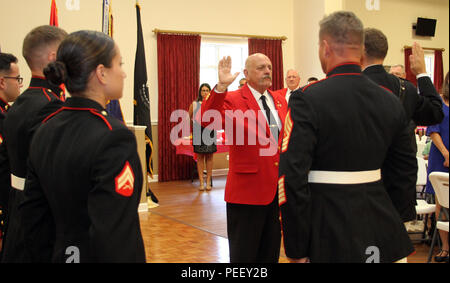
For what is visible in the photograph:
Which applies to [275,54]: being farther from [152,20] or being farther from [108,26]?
[108,26]

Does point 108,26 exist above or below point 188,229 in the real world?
above

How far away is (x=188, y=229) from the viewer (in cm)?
527

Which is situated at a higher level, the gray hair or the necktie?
the gray hair

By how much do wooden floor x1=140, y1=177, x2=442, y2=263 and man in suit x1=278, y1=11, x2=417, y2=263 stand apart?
237cm

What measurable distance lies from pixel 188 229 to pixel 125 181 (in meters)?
4.03

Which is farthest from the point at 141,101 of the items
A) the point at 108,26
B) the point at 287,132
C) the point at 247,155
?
the point at 287,132

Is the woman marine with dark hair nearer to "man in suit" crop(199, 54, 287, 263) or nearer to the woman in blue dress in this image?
"man in suit" crop(199, 54, 287, 263)

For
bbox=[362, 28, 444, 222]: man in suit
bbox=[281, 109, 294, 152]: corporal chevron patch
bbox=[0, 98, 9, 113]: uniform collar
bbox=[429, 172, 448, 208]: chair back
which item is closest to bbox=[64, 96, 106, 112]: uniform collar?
bbox=[281, 109, 294, 152]: corporal chevron patch

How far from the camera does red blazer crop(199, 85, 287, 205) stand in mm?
2840

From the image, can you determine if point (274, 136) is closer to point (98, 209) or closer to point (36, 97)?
point (36, 97)

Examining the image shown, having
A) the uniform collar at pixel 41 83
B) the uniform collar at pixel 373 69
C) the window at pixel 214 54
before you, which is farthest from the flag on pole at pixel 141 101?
the uniform collar at pixel 373 69

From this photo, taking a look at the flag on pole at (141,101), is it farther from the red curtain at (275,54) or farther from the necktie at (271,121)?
the red curtain at (275,54)

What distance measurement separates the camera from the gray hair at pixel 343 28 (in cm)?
176
